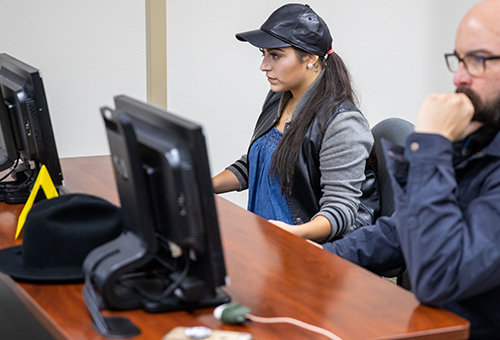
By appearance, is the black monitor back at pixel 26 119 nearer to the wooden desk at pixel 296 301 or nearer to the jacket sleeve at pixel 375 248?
the wooden desk at pixel 296 301

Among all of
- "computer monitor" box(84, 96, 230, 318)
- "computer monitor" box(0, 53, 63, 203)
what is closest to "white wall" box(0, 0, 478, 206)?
"computer monitor" box(0, 53, 63, 203)

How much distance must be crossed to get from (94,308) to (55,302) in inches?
5.2

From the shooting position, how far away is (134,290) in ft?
3.68

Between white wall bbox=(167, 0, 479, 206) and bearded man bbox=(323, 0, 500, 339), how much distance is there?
7.42 ft

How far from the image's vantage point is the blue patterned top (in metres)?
2.09

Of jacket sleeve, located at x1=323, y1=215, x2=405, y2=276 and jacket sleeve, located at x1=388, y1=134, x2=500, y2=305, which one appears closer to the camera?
jacket sleeve, located at x1=388, y1=134, x2=500, y2=305

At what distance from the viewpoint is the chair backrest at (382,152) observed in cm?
200

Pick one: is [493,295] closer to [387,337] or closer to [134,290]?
[387,337]

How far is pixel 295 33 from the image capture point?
2.07 meters


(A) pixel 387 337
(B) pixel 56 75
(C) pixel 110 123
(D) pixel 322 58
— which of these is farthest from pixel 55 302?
(B) pixel 56 75

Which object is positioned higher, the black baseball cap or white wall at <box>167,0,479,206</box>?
the black baseball cap

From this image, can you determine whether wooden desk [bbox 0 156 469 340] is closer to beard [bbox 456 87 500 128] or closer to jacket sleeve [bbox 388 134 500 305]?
jacket sleeve [bbox 388 134 500 305]

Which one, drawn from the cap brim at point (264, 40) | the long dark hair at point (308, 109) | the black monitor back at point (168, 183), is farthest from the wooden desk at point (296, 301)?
the cap brim at point (264, 40)

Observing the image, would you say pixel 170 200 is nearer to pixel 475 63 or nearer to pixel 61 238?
pixel 61 238
